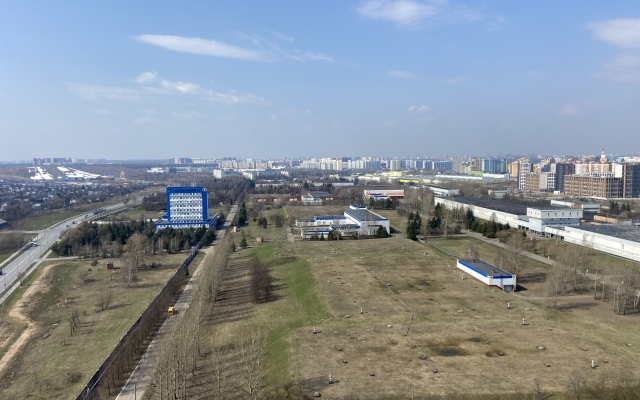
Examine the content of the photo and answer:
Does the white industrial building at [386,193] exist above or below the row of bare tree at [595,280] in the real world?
above

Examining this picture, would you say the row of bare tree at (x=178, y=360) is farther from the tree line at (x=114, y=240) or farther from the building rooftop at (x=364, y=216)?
the building rooftop at (x=364, y=216)

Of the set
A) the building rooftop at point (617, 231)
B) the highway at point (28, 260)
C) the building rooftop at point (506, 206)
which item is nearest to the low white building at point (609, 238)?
the building rooftop at point (617, 231)

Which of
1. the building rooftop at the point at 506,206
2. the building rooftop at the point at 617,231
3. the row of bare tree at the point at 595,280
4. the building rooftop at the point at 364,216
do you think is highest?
the building rooftop at the point at 506,206

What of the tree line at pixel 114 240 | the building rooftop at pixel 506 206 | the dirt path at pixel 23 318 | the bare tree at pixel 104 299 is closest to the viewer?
the dirt path at pixel 23 318

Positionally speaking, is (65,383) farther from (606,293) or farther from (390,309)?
(606,293)

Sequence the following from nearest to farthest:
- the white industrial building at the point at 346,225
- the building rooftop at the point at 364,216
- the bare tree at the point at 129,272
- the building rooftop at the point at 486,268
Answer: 1. the building rooftop at the point at 486,268
2. the bare tree at the point at 129,272
3. the white industrial building at the point at 346,225
4. the building rooftop at the point at 364,216

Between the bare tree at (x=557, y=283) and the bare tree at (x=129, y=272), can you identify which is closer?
the bare tree at (x=557, y=283)

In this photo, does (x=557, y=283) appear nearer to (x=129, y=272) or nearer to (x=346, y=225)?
(x=346, y=225)

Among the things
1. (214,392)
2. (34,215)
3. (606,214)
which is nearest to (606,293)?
(214,392)
